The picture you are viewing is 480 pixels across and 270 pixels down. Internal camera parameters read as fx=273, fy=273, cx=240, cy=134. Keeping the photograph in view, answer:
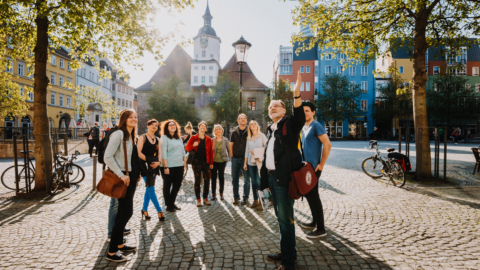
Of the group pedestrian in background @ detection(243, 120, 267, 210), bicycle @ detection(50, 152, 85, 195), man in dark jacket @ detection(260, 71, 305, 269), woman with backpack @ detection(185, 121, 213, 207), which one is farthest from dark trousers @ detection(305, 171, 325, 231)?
bicycle @ detection(50, 152, 85, 195)

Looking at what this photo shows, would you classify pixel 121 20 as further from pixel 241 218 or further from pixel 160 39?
pixel 241 218

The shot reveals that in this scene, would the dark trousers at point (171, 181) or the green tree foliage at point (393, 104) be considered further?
the green tree foliage at point (393, 104)

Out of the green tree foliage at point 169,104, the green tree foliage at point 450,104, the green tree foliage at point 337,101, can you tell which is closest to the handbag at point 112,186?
the green tree foliage at point 169,104

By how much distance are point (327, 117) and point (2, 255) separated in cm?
4416

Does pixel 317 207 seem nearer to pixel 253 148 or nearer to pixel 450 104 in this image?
pixel 253 148

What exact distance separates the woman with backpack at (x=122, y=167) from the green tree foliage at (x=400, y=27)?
8.32m

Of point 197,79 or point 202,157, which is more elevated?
point 197,79

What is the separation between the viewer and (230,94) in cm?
3747

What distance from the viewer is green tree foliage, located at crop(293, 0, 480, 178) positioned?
8383mm

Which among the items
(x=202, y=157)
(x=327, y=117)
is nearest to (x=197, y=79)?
(x=327, y=117)

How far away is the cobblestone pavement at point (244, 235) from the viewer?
3371 mm

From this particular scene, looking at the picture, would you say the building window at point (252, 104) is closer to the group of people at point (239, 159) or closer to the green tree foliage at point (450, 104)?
the green tree foliage at point (450, 104)

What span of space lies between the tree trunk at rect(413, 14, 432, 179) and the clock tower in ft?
144

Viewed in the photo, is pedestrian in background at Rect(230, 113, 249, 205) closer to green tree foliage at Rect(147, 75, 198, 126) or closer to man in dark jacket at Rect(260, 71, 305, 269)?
man in dark jacket at Rect(260, 71, 305, 269)
